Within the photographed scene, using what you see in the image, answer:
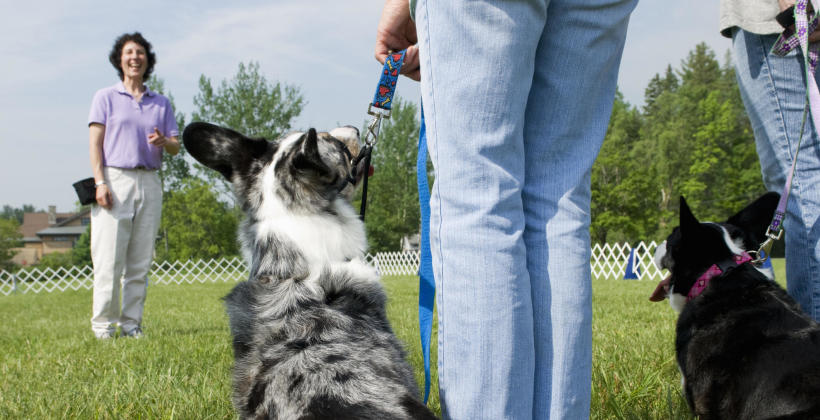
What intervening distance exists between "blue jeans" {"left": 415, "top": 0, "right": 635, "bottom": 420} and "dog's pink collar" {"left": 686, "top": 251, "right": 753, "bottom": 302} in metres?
1.52

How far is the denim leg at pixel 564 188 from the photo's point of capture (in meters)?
1.60

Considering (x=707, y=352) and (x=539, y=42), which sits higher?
(x=539, y=42)

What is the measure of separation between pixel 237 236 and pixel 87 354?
265 centimetres

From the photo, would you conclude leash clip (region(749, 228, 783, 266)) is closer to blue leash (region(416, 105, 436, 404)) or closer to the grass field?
the grass field

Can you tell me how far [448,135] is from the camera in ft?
5.16

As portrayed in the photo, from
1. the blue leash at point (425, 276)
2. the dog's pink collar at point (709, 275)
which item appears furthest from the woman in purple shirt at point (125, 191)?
the dog's pink collar at point (709, 275)

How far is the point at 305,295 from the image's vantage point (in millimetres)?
2049

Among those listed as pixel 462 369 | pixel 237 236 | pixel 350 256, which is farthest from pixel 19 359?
pixel 462 369

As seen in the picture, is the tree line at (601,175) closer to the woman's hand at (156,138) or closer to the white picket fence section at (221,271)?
the white picket fence section at (221,271)

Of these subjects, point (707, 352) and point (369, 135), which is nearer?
point (369, 135)

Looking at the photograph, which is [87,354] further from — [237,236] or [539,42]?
[539,42]

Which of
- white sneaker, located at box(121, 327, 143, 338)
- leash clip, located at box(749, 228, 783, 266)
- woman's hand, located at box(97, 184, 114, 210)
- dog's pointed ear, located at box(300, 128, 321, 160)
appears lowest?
white sneaker, located at box(121, 327, 143, 338)

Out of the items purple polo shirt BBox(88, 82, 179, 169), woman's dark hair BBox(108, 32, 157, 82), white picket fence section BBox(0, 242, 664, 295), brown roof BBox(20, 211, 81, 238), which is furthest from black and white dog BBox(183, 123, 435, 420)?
brown roof BBox(20, 211, 81, 238)

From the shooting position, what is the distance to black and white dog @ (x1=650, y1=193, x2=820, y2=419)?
2223 mm
